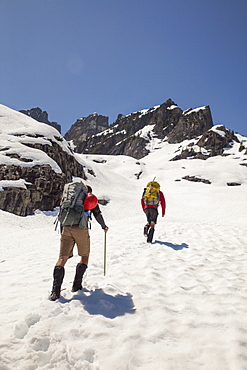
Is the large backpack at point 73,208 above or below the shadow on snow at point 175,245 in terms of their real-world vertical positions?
above

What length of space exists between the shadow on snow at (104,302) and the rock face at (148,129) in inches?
4601

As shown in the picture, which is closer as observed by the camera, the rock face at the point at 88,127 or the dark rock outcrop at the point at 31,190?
the dark rock outcrop at the point at 31,190

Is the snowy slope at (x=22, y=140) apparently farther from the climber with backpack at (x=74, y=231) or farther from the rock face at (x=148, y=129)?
the rock face at (x=148, y=129)

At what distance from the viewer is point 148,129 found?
14512cm

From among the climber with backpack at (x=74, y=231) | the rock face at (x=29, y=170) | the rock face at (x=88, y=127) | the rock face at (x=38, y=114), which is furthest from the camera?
the rock face at (x=38, y=114)

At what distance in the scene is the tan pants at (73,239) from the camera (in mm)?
4086

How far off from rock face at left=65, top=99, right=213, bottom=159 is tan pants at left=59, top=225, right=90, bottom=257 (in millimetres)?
116498

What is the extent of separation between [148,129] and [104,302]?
149 metres

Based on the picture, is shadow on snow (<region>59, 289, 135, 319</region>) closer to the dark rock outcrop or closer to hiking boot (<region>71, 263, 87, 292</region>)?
hiking boot (<region>71, 263, 87, 292</region>)

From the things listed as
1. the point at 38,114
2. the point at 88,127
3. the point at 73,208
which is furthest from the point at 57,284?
the point at 38,114

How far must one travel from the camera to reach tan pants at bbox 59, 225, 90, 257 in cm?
409

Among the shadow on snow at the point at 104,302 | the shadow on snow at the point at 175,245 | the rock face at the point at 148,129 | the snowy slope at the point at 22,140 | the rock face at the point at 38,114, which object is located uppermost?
the rock face at the point at 38,114

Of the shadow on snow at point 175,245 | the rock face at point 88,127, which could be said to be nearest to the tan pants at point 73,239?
the shadow on snow at point 175,245

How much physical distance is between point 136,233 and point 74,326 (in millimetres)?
7203
